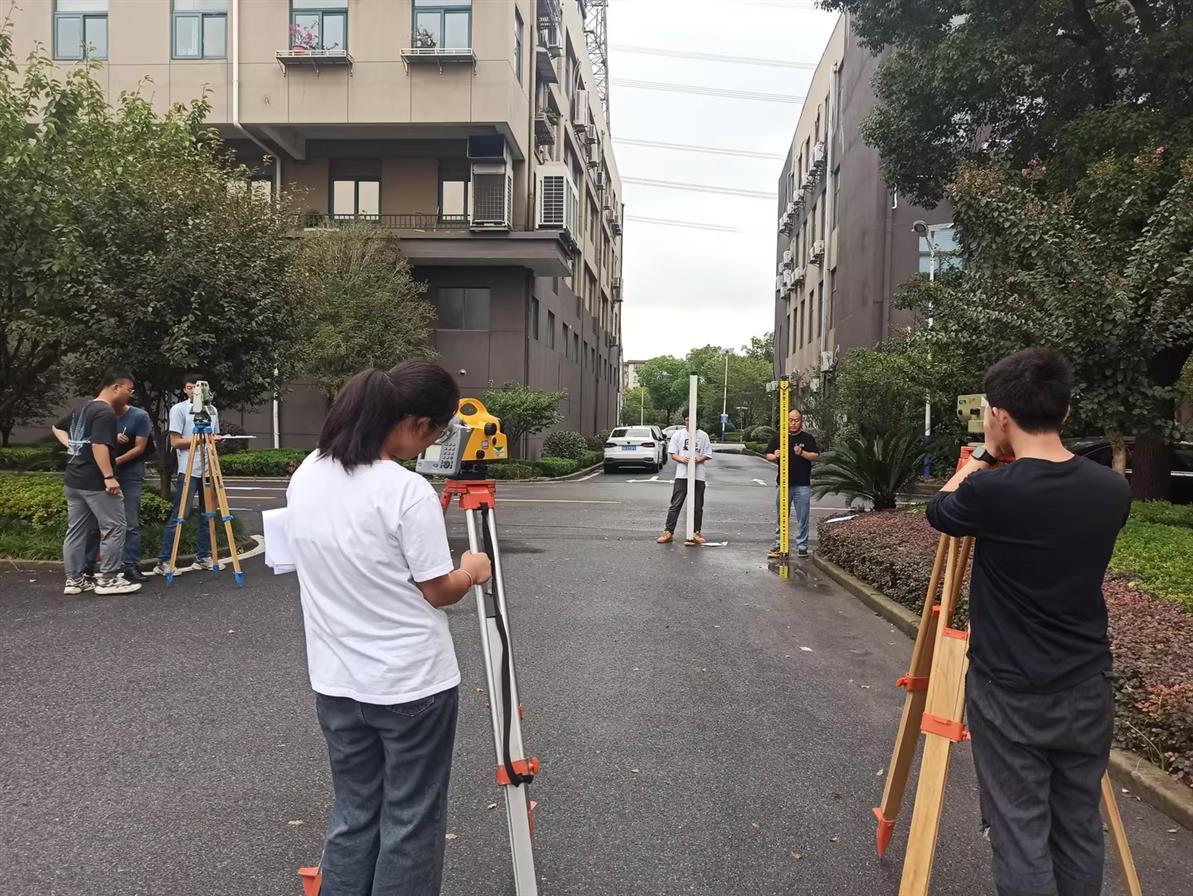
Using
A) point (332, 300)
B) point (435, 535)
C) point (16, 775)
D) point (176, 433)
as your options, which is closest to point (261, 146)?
point (332, 300)

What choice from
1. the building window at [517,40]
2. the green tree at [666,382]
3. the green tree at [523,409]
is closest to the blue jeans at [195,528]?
the green tree at [523,409]

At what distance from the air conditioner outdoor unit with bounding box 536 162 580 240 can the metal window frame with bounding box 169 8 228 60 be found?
31.6 feet

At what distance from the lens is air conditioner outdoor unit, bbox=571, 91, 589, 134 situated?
36084 mm

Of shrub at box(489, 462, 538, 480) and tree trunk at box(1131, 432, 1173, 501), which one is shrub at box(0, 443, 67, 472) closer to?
shrub at box(489, 462, 538, 480)

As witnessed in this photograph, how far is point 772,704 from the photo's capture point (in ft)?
16.3

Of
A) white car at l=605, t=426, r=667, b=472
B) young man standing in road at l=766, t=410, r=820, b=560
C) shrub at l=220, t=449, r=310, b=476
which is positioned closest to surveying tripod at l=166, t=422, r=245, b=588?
young man standing in road at l=766, t=410, r=820, b=560

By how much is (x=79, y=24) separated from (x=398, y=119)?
31.8ft

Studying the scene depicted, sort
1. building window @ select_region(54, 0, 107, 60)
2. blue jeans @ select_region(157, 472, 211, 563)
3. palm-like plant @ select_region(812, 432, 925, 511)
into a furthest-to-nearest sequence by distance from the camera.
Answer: building window @ select_region(54, 0, 107, 60), palm-like plant @ select_region(812, 432, 925, 511), blue jeans @ select_region(157, 472, 211, 563)

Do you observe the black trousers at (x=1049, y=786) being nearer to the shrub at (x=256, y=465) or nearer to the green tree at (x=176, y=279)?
the green tree at (x=176, y=279)

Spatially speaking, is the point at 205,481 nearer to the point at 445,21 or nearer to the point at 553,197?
the point at 553,197

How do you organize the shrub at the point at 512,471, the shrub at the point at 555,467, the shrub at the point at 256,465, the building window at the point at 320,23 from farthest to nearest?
the building window at the point at 320,23 < the shrub at the point at 555,467 < the shrub at the point at 512,471 < the shrub at the point at 256,465

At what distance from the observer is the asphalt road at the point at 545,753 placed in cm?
310

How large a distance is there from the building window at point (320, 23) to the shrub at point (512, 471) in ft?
42.0

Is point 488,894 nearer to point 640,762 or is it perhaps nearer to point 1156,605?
point 640,762
